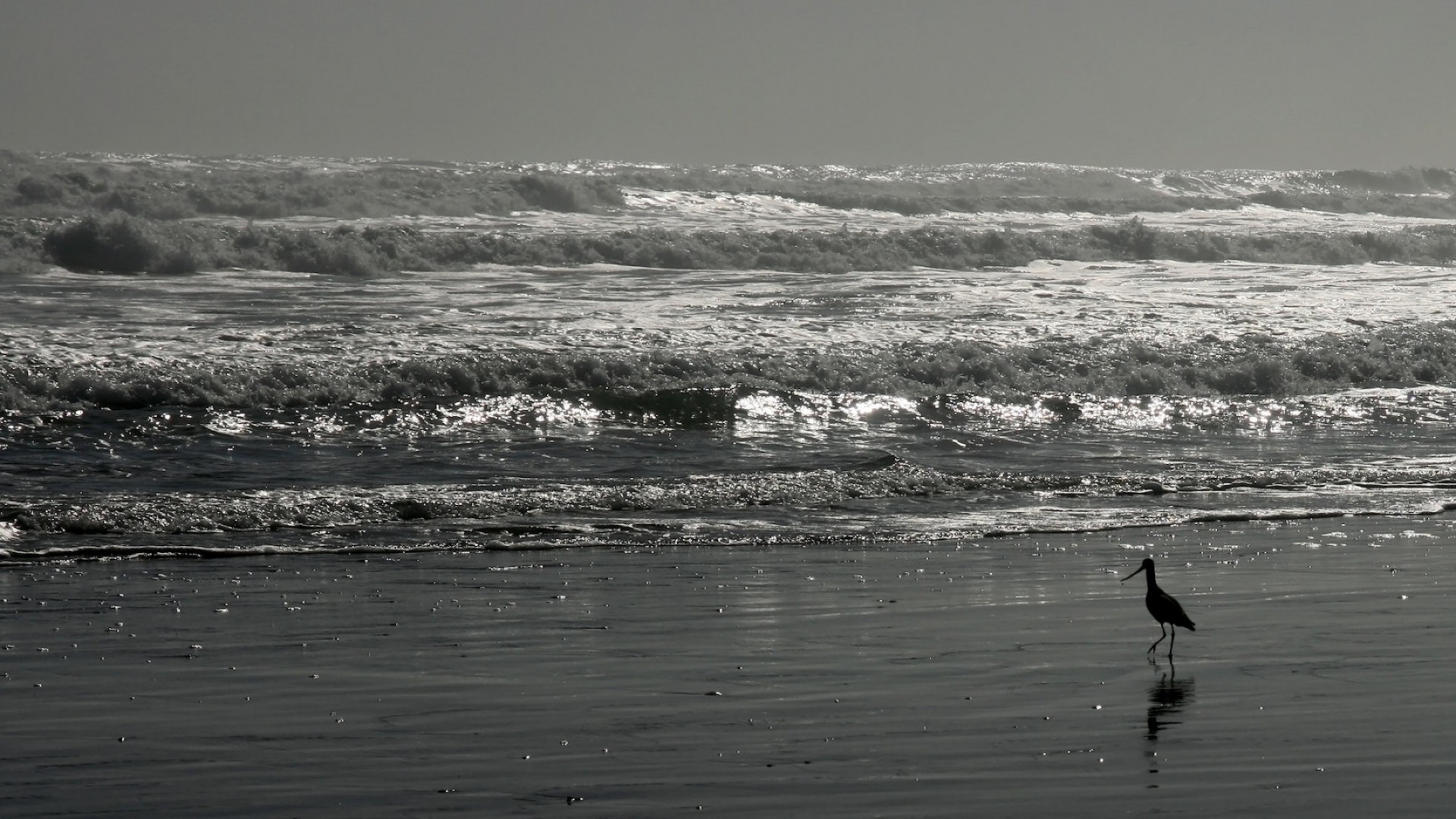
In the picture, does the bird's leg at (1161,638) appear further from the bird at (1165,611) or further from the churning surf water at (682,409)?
the churning surf water at (682,409)

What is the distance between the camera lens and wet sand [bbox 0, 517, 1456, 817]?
4.89m

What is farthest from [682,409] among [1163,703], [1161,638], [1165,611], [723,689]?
[1163,703]

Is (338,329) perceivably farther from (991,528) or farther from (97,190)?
(97,190)

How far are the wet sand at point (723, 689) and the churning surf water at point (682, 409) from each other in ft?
5.78

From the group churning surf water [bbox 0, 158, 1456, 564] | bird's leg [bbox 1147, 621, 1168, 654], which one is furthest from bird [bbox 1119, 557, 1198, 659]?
churning surf water [bbox 0, 158, 1456, 564]

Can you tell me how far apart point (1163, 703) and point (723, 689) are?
1.60 m

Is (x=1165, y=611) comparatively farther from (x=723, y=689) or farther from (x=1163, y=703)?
(x=723, y=689)

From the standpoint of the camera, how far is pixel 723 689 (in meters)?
6.19

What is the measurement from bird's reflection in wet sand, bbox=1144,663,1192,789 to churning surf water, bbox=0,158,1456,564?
4.40 meters

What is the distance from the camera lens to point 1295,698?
5961mm

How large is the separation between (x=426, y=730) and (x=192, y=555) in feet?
14.9

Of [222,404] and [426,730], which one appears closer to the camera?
[426,730]

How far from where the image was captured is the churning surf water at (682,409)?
11234 mm

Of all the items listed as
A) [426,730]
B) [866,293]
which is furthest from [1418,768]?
[866,293]
